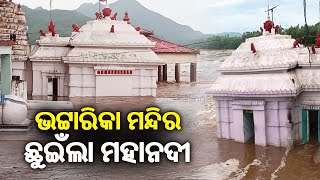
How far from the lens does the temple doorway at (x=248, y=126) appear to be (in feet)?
42.2

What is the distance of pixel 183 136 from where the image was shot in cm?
1438

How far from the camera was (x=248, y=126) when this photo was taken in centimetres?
1317

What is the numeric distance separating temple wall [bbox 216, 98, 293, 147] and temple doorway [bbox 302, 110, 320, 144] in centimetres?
77

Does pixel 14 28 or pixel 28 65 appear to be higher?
pixel 14 28

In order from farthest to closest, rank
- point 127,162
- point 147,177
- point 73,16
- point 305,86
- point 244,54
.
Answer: point 73,16
point 244,54
point 305,86
point 127,162
point 147,177

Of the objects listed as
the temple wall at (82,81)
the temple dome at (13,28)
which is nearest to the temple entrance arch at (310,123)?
the temple wall at (82,81)

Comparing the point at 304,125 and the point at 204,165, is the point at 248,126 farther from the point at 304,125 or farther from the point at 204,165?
the point at 204,165

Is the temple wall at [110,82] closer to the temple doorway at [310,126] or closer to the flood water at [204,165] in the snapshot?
the flood water at [204,165]

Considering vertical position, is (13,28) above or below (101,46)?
above

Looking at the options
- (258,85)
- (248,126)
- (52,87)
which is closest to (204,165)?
(248,126)

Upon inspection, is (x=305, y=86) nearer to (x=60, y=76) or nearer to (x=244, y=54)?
(x=244, y=54)

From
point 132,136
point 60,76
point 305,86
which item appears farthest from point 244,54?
point 60,76

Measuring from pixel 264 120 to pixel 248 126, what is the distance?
1.01 metres

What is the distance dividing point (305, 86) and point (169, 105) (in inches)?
320
